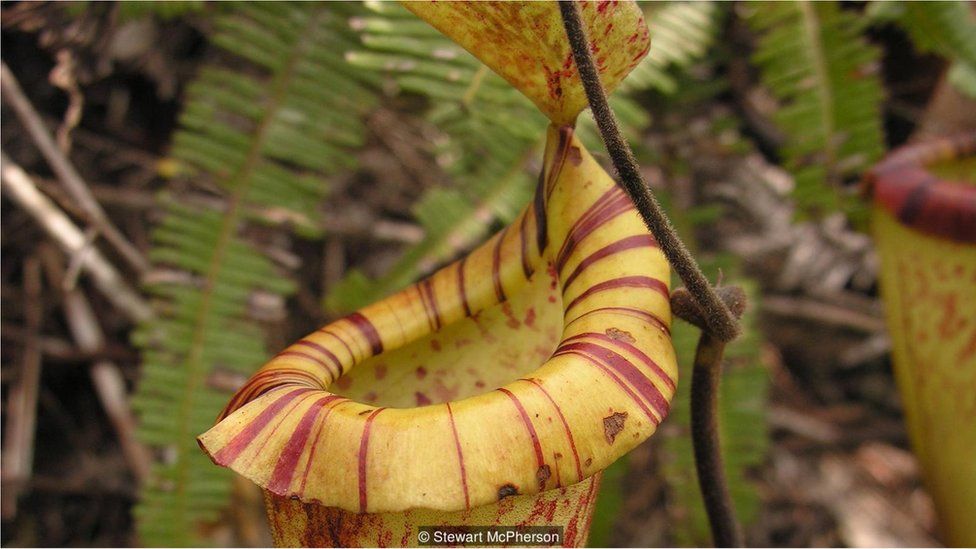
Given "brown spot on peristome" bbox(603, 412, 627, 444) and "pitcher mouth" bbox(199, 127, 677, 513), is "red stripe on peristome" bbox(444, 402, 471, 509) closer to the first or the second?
"pitcher mouth" bbox(199, 127, 677, 513)

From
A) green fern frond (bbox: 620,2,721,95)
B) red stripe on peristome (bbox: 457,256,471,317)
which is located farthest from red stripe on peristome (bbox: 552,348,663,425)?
green fern frond (bbox: 620,2,721,95)

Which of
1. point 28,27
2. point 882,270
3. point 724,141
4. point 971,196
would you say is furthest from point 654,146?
point 28,27

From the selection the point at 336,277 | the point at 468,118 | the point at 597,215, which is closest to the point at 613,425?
the point at 597,215

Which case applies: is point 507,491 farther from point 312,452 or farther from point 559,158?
point 559,158

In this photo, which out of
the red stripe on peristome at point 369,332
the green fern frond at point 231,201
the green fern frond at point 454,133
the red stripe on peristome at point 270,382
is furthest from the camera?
the green fern frond at point 231,201

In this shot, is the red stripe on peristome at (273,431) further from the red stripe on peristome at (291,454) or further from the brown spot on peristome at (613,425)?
the brown spot on peristome at (613,425)

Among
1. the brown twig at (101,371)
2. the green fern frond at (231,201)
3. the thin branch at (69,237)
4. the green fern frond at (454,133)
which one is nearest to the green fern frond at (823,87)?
the green fern frond at (454,133)
